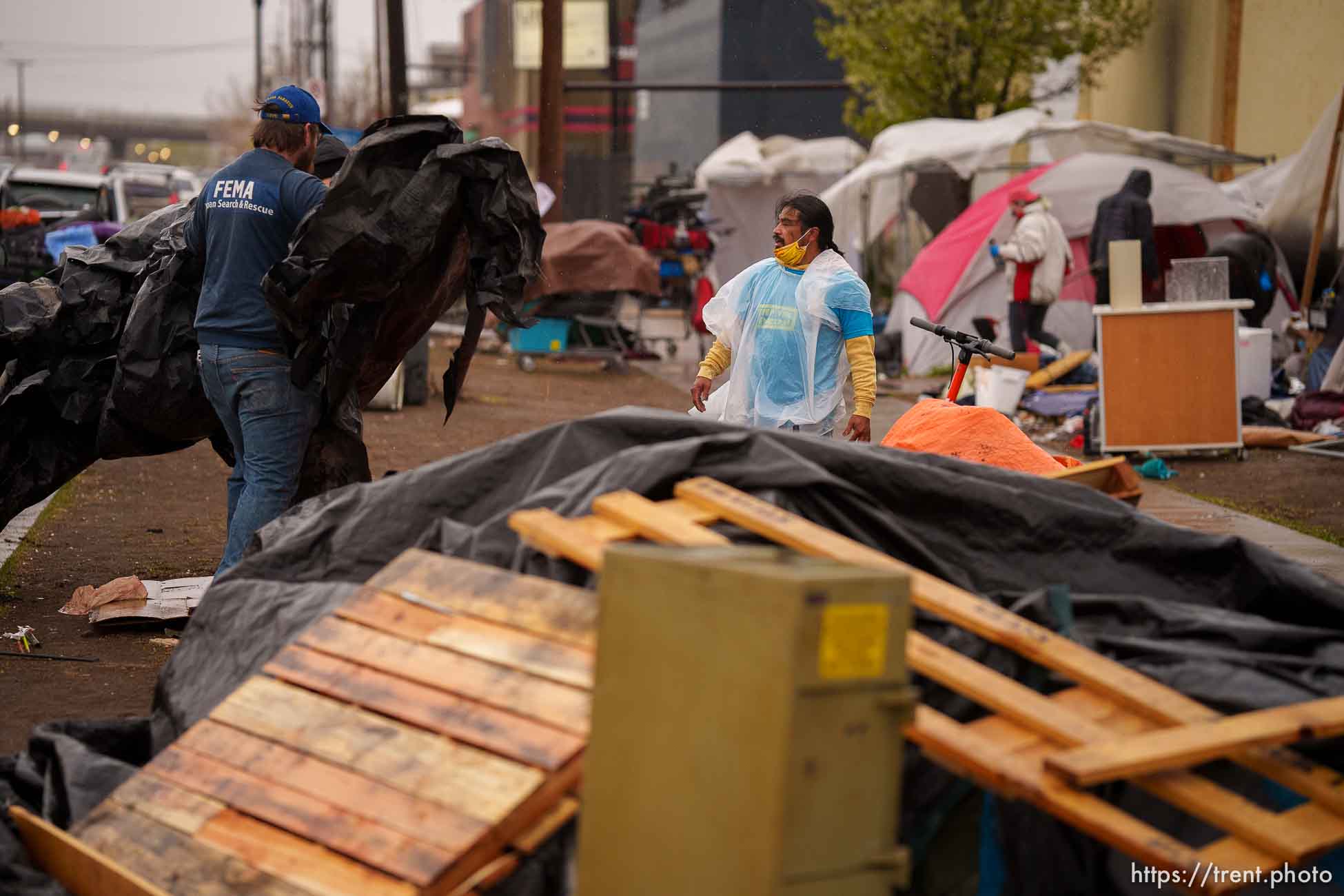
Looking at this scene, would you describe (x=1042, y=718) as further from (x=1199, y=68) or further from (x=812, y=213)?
(x=1199, y=68)

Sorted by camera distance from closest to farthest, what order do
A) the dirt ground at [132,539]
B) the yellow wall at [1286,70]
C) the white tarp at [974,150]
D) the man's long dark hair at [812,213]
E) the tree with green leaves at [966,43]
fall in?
the dirt ground at [132,539] → the man's long dark hair at [812,213] → the yellow wall at [1286,70] → the white tarp at [974,150] → the tree with green leaves at [966,43]

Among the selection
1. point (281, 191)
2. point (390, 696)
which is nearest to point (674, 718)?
point (390, 696)

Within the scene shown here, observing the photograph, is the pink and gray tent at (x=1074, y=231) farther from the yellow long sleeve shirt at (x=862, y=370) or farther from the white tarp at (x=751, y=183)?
the yellow long sleeve shirt at (x=862, y=370)

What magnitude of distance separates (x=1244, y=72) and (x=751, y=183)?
7.94 m

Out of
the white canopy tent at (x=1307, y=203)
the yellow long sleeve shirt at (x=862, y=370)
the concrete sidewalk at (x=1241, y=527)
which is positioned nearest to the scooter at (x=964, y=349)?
the yellow long sleeve shirt at (x=862, y=370)

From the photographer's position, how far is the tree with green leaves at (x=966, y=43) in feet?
77.5

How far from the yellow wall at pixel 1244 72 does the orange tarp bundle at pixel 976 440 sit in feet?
44.8

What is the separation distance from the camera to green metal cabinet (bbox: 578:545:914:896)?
257cm

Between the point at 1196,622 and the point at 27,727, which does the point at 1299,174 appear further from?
the point at 27,727

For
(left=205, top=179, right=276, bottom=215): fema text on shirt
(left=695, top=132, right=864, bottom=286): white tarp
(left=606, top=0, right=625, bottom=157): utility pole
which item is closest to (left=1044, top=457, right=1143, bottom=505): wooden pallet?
(left=205, top=179, right=276, bottom=215): fema text on shirt

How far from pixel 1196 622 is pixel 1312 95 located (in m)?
16.3

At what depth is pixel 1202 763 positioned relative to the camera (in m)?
3.59

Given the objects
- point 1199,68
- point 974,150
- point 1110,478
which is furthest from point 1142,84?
point 1110,478

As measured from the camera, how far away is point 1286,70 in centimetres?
1906
